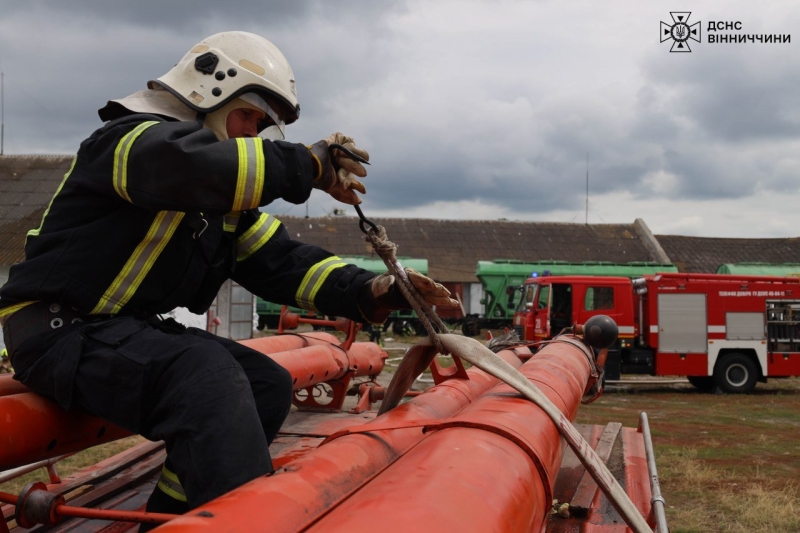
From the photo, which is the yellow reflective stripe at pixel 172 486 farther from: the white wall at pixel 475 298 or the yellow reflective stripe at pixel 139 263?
the white wall at pixel 475 298

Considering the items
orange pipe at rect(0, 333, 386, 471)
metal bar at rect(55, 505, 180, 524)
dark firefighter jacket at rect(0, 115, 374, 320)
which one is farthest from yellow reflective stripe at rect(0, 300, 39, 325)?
metal bar at rect(55, 505, 180, 524)

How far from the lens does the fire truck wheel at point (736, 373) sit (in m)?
14.5

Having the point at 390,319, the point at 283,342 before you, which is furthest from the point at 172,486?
the point at 390,319

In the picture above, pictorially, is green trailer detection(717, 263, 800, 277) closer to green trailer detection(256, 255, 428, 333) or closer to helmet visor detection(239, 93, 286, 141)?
green trailer detection(256, 255, 428, 333)

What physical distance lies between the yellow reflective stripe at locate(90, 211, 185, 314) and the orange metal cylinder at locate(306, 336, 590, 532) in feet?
3.35

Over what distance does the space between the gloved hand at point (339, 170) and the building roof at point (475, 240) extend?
30.9m

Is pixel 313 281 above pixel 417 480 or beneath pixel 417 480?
above

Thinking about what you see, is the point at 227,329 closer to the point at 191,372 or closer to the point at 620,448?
the point at 620,448

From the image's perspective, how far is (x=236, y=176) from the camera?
84.9 inches

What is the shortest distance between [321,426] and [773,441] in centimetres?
703

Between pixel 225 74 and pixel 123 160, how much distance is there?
61cm

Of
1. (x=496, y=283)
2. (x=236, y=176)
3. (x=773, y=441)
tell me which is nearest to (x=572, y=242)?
(x=496, y=283)

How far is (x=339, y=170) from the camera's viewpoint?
249 cm

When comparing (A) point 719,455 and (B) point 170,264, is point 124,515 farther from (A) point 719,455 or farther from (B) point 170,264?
(A) point 719,455
